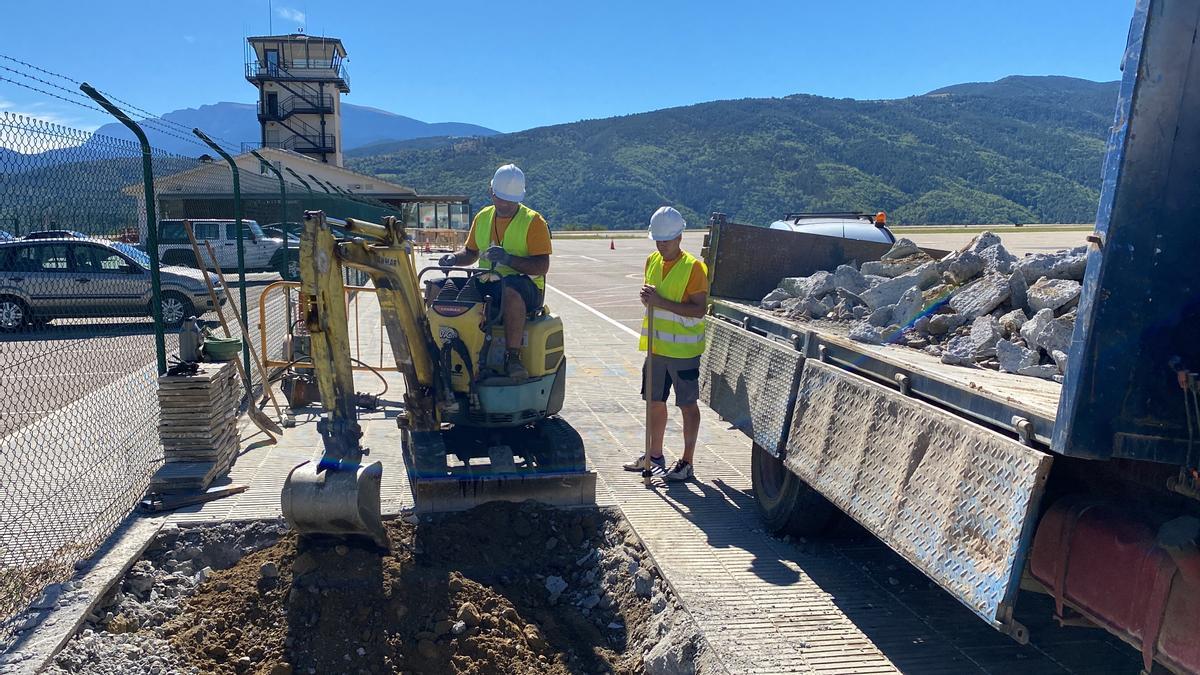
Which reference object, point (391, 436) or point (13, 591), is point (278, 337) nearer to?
point (391, 436)

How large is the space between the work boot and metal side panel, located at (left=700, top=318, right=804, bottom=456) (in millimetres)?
1445

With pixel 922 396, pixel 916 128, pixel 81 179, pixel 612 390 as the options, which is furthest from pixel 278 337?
pixel 916 128

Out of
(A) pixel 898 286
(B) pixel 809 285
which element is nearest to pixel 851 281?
(B) pixel 809 285

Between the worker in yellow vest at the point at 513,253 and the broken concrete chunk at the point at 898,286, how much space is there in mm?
2232

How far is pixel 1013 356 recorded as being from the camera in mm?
4023

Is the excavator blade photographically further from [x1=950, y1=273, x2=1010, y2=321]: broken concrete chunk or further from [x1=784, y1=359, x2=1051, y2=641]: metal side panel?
[x1=950, y1=273, x2=1010, y2=321]: broken concrete chunk

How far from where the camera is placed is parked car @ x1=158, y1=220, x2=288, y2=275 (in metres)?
18.1

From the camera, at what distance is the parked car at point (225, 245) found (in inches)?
714

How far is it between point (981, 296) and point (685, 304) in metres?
1.86

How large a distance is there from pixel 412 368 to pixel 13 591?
2.23 meters

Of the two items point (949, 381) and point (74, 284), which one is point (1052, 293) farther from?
point (74, 284)

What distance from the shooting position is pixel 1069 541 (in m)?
2.77

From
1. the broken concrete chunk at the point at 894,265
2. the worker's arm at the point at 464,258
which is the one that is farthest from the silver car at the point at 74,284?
the broken concrete chunk at the point at 894,265

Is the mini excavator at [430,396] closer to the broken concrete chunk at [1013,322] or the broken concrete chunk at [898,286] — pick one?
the broken concrete chunk at [898,286]
